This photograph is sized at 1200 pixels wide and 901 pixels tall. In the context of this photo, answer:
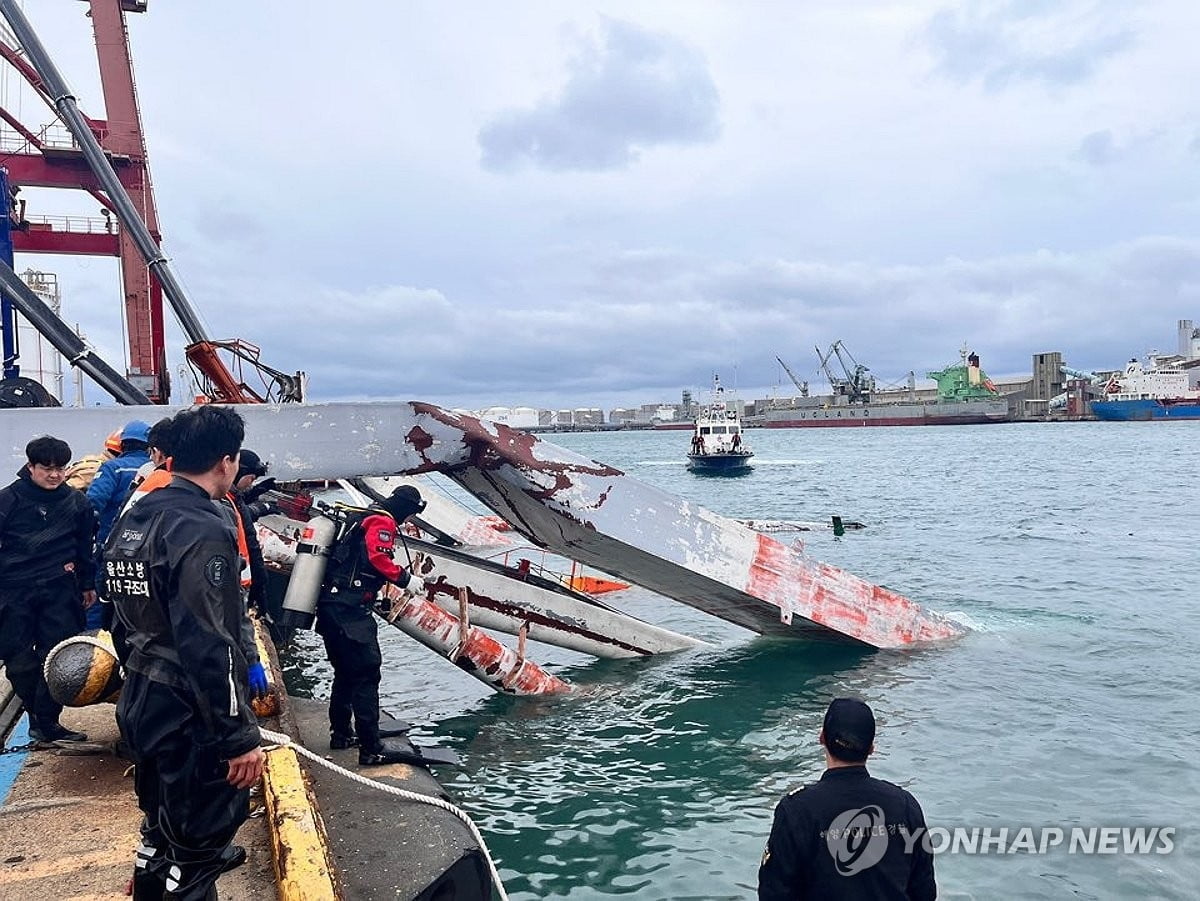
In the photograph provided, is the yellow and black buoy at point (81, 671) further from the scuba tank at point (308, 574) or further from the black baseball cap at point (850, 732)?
the black baseball cap at point (850, 732)

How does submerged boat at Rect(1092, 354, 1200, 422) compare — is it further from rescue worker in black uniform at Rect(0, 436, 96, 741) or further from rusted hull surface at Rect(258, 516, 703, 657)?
rescue worker in black uniform at Rect(0, 436, 96, 741)

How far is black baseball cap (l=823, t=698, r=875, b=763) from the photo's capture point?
3.03m

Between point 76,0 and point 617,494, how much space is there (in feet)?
78.1

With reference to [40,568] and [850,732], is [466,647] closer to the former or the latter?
[40,568]

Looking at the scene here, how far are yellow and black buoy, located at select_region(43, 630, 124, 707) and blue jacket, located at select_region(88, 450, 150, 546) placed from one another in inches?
41.3

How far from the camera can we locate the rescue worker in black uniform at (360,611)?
5.73m

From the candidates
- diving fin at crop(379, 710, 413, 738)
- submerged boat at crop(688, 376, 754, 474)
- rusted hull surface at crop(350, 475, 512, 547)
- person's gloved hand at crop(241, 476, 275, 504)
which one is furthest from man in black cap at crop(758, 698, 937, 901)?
submerged boat at crop(688, 376, 754, 474)

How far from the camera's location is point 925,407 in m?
135

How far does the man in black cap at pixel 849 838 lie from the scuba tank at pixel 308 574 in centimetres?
348

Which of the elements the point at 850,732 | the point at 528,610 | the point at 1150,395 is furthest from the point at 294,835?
the point at 1150,395

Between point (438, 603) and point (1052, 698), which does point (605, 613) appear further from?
point (1052, 698)

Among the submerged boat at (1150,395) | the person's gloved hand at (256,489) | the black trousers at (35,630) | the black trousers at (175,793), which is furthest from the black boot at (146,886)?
the submerged boat at (1150,395)

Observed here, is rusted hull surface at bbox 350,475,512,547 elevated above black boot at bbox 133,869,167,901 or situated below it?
below

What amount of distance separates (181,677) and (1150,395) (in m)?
130
